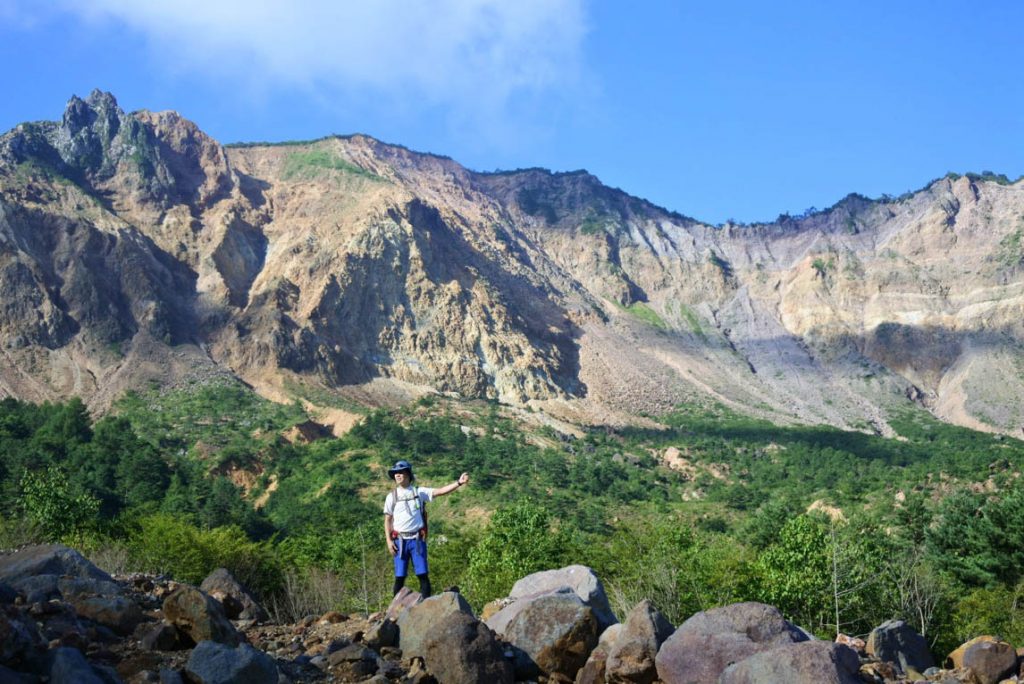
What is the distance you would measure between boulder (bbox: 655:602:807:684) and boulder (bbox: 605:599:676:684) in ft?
0.54

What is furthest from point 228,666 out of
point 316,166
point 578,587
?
point 316,166

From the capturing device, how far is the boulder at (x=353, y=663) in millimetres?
8758

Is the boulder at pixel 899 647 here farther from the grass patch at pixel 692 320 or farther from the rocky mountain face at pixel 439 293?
the grass patch at pixel 692 320

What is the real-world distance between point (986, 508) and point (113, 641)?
34.7 meters

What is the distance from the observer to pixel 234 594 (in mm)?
12461

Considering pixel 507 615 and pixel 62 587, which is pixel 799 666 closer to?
pixel 507 615

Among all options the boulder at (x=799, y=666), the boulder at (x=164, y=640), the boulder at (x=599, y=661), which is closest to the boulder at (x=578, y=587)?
the boulder at (x=599, y=661)

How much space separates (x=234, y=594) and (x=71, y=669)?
5.45 metres

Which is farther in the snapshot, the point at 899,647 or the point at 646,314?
the point at 646,314

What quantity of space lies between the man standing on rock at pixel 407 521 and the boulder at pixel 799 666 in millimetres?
4454

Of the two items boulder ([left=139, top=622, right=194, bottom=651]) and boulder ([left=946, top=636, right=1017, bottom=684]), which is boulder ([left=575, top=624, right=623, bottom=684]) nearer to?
boulder ([left=946, top=636, right=1017, bottom=684])

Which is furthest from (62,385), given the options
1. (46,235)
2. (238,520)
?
(238,520)

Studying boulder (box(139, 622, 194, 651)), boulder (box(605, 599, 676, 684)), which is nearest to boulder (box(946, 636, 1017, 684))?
boulder (box(605, 599, 676, 684))

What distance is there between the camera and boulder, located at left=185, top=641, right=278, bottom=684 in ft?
25.0
